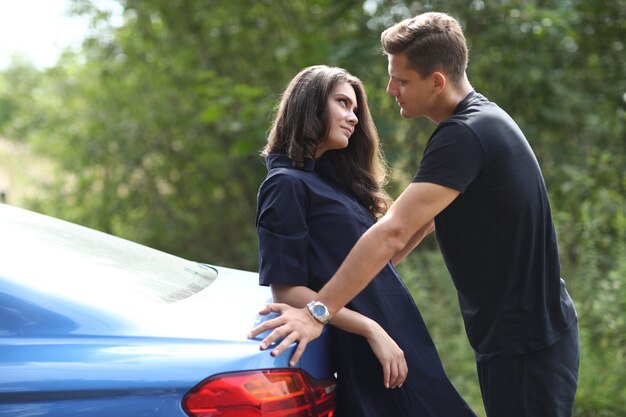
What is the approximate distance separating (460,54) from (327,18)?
5.20 meters

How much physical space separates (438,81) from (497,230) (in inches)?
20.2

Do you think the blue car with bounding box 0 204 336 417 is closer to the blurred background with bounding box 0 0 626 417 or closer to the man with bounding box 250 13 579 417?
the man with bounding box 250 13 579 417

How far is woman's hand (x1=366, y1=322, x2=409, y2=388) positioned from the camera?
268 centimetres

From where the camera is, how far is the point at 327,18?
788 centimetres

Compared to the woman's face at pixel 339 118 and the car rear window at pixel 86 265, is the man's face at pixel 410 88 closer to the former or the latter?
the woman's face at pixel 339 118

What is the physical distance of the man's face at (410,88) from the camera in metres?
2.82

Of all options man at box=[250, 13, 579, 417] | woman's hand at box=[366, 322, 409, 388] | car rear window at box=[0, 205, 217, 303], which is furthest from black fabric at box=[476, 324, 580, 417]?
car rear window at box=[0, 205, 217, 303]

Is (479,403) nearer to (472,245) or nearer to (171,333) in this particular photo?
(472,245)

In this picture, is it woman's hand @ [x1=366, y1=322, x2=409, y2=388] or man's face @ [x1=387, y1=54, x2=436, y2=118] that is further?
man's face @ [x1=387, y1=54, x2=436, y2=118]

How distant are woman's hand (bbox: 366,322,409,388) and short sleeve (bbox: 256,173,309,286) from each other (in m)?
0.27

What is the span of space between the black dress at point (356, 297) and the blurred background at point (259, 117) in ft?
8.34

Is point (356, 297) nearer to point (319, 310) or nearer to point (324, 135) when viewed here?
point (319, 310)

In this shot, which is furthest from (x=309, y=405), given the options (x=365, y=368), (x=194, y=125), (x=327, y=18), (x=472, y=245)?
(x=194, y=125)

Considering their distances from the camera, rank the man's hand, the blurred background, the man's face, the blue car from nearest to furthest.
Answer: the blue car < the man's hand < the man's face < the blurred background
